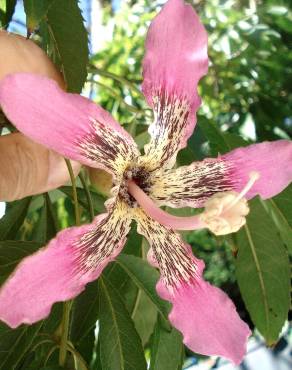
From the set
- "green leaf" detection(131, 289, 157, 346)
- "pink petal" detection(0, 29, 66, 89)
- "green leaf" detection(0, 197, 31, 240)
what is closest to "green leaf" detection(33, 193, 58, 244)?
"green leaf" detection(0, 197, 31, 240)

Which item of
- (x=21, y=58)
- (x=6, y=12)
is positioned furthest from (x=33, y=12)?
(x=6, y=12)

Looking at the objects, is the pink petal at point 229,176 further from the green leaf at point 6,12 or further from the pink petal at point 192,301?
the green leaf at point 6,12

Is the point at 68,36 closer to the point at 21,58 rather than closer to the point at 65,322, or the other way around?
the point at 21,58

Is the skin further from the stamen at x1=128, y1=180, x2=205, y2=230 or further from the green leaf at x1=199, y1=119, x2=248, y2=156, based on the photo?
the green leaf at x1=199, y1=119, x2=248, y2=156

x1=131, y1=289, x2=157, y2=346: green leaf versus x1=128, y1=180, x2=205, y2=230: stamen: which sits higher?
x1=128, y1=180, x2=205, y2=230: stamen

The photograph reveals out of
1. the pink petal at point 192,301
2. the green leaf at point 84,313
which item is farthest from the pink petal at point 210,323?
the green leaf at point 84,313

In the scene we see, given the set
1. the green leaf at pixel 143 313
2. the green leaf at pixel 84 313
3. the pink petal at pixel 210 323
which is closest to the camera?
the pink petal at pixel 210 323

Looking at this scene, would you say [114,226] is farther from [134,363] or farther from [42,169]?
[134,363]
